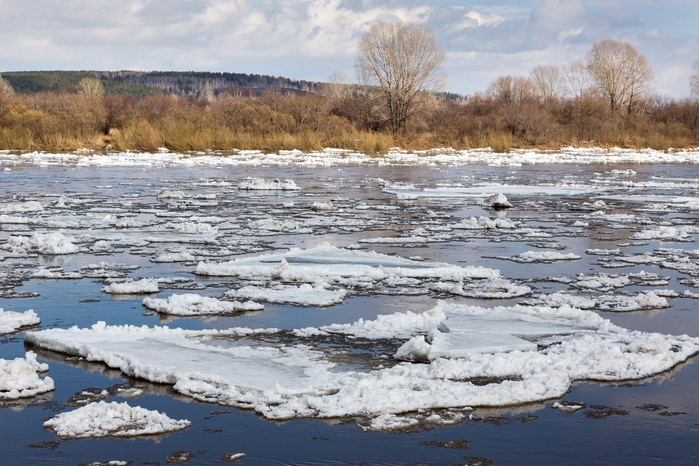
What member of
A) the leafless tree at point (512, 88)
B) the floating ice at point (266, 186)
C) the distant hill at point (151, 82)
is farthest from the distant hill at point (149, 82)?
the floating ice at point (266, 186)

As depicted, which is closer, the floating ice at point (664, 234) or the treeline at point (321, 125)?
the floating ice at point (664, 234)

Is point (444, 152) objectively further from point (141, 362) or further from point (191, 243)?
point (141, 362)

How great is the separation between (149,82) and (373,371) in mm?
158034

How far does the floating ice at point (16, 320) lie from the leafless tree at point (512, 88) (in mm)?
71605

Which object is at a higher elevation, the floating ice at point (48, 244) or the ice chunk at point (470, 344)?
the floating ice at point (48, 244)

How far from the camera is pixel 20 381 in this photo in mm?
4570

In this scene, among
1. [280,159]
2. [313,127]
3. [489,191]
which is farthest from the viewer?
[313,127]

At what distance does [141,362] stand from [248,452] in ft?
4.79

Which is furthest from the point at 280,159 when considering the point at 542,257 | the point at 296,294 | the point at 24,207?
the point at 296,294

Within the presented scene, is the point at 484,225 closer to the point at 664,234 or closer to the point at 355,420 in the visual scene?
the point at 664,234

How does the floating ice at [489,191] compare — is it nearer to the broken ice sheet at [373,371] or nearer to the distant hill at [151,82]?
the broken ice sheet at [373,371]

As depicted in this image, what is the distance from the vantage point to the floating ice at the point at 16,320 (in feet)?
19.0

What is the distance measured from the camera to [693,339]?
562cm

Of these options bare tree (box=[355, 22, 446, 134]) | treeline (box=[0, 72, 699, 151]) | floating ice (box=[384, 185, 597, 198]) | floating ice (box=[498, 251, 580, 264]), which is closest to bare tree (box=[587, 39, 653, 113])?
treeline (box=[0, 72, 699, 151])
